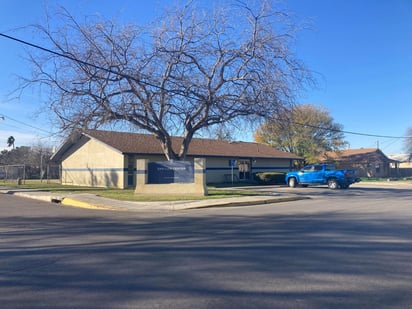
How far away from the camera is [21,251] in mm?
8086

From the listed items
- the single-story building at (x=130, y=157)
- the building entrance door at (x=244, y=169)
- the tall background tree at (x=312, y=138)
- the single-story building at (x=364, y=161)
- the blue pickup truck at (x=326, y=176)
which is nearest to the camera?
the blue pickup truck at (x=326, y=176)

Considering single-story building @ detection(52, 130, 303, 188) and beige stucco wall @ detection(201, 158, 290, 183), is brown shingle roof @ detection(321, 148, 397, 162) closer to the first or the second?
single-story building @ detection(52, 130, 303, 188)

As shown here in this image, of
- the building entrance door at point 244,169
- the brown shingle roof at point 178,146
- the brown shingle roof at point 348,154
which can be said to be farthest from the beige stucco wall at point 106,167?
the brown shingle roof at point 348,154

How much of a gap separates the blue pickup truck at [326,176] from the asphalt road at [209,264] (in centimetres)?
1663

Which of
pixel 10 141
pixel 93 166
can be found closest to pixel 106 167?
pixel 93 166

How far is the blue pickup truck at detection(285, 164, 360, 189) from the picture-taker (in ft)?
92.1

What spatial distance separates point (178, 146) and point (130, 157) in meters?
6.26

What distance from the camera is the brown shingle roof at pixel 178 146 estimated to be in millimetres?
31641

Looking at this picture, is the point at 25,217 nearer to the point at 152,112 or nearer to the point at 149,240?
the point at 149,240

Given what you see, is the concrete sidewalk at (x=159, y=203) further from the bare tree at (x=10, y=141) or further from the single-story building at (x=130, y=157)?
the bare tree at (x=10, y=141)

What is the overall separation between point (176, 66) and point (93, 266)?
15.3 metres

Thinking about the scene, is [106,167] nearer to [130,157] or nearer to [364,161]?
[130,157]

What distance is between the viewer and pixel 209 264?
22.1 feet

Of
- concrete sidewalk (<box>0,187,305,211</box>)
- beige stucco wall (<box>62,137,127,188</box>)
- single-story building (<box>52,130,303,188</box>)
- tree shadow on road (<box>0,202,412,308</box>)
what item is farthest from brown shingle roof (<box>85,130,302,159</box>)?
tree shadow on road (<box>0,202,412,308</box>)
